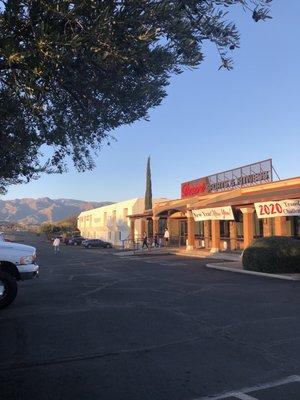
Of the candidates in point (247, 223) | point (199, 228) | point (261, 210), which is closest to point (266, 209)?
point (261, 210)

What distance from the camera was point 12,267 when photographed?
12.9 metres

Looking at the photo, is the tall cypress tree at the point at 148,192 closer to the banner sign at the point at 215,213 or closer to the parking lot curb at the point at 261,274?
the banner sign at the point at 215,213

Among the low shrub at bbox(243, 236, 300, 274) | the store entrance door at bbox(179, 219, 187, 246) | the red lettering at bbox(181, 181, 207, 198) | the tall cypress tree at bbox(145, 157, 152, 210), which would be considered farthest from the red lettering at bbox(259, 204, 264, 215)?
the tall cypress tree at bbox(145, 157, 152, 210)

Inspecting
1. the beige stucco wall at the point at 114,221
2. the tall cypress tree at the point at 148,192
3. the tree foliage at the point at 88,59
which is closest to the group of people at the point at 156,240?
the beige stucco wall at the point at 114,221

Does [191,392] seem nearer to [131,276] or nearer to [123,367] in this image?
[123,367]

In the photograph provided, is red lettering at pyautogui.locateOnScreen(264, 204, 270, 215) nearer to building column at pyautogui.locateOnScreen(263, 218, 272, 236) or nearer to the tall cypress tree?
building column at pyautogui.locateOnScreen(263, 218, 272, 236)

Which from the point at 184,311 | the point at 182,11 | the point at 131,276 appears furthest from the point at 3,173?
the point at 131,276

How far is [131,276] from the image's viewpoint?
66.8 feet

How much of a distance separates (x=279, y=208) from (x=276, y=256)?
242 inches

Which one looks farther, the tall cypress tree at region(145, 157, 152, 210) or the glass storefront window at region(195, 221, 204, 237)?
the tall cypress tree at region(145, 157, 152, 210)

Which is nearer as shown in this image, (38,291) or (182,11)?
(182,11)

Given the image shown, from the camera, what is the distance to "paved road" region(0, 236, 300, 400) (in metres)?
6.09

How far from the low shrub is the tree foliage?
47.2 feet

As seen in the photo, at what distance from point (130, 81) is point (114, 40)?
953mm
